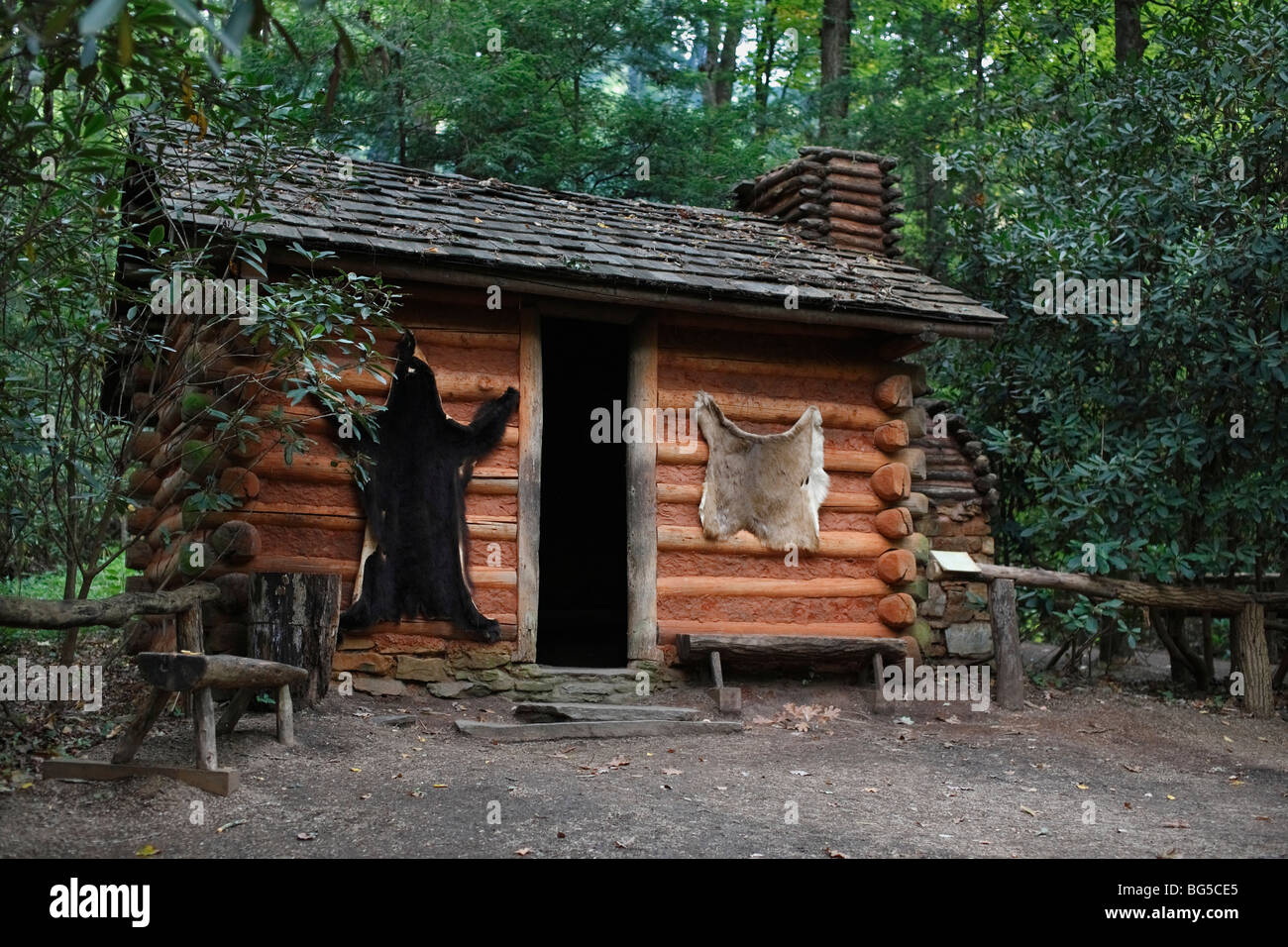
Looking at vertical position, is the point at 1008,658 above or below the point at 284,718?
below

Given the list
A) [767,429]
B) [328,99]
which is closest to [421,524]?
[767,429]

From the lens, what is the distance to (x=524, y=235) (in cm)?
861

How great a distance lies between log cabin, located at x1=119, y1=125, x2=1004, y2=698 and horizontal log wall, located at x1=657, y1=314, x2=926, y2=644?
18 mm

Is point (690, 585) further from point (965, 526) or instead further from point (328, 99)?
point (328, 99)

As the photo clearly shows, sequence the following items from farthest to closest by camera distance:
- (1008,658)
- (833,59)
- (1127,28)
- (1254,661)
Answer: (833,59), (1127,28), (1254,661), (1008,658)

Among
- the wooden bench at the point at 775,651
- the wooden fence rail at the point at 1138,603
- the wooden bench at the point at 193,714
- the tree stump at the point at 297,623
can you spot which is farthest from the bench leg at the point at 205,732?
the wooden fence rail at the point at 1138,603

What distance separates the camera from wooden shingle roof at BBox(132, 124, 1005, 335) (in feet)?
A: 23.3

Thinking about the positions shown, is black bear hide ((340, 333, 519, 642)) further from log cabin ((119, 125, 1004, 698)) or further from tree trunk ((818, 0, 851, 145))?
tree trunk ((818, 0, 851, 145))

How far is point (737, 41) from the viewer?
67.5 feet

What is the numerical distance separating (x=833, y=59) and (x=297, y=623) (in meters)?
14.0

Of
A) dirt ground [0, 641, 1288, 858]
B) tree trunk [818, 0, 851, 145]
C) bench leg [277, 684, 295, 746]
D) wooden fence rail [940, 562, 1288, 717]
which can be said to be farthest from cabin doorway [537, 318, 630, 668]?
tree trunk [818, 0, 851, 145]

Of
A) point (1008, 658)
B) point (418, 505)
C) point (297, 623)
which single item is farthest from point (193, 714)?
point (1008, 658)

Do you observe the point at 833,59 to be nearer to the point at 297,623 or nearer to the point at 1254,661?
the point at 1254,661

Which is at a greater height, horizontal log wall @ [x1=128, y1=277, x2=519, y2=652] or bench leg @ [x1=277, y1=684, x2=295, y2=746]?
horizontal log wall @ [x1=128, y1=277, x2=519, y2=652]
